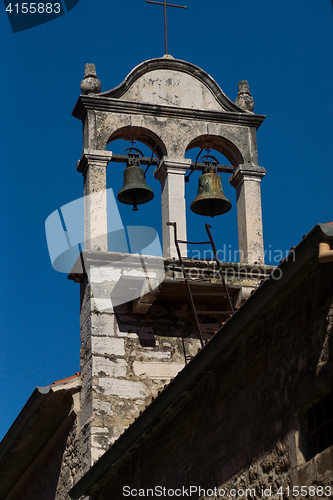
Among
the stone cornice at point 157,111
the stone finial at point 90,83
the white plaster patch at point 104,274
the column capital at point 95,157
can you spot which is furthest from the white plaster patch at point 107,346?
the stone finial at point 90,83

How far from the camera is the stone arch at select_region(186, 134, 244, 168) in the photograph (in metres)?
9.27

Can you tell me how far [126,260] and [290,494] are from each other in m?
4.29

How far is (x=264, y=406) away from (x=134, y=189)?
170 inches

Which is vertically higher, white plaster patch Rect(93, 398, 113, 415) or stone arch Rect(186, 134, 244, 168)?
stone arch Rect(186, 134, 244, 168)

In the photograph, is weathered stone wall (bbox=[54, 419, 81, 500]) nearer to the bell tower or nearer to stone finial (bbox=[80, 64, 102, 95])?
the bell tower

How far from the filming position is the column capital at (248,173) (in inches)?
360

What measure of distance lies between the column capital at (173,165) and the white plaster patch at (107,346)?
200 centimetres

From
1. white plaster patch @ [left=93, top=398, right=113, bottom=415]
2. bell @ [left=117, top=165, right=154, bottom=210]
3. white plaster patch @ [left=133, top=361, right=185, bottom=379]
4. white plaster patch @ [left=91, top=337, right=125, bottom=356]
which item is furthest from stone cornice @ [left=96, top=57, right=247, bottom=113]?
white plaster patch @ [left=93, top=398, right=113, bottom=415]

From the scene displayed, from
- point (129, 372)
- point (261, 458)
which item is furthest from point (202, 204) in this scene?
point (261, 458)

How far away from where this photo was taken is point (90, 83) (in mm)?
9133

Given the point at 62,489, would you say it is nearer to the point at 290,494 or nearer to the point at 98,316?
the point at 98,316

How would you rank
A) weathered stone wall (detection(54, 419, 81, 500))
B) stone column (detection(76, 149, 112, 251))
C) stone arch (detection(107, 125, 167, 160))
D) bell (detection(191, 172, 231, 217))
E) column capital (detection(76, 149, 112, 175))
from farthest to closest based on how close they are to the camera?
stone arch (detection(107, 125, 167, 160)) → column capital (detection(76, 149, 112, 175)) → bell (detection(191, 172, 231, 217)) → stone column (detection(76, 149, 112, 251)) → weathered stone wall (detection(54, 419, 81, 500))

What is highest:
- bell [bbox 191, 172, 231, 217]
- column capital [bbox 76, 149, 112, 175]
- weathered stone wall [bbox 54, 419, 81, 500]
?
column capital [bbox 76, 149, 112, 175]

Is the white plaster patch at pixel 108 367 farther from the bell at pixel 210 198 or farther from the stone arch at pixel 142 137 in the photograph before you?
the stone arch at pixel 142 137
